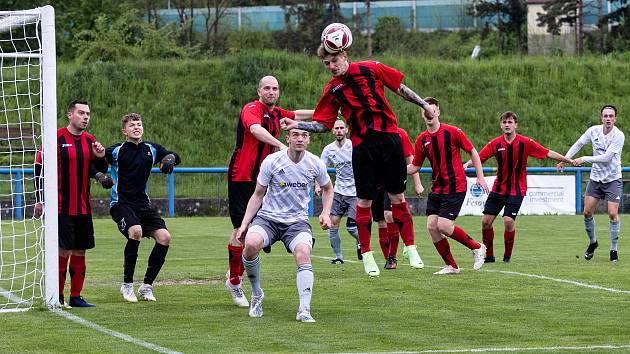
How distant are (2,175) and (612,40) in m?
37.2

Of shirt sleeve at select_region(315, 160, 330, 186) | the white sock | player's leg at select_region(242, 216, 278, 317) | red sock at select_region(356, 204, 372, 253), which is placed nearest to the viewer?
the white sock

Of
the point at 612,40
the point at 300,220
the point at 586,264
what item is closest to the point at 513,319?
the point at 300,220

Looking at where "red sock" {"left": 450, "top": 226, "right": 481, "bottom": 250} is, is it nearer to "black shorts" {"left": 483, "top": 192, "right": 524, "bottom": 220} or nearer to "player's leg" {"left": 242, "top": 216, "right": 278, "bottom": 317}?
"black shorts" {"left": 483, "top": 192, "right": 524, "bottom": 220}

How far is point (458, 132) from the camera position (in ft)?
45.7

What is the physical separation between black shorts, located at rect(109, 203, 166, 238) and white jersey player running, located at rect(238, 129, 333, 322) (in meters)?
1.74

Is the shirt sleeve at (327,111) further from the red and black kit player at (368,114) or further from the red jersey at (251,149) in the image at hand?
the red jersey at (251,149)

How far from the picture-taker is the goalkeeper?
38.6ft

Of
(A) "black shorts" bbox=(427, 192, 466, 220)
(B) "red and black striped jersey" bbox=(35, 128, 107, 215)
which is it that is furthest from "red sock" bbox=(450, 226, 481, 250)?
(B) "red and black striped jersey" bbox=(35, 128, 107, 215)

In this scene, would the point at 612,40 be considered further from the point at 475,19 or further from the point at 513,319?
the point at 513,319

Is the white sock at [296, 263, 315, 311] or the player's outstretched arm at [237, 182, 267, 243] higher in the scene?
the player's outstretched arm at [237, 182, 267, 243]

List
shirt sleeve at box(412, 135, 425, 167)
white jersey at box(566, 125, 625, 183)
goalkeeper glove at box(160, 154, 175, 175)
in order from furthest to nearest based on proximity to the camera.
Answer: white jersey at box(566, 125, 625, 183) < shirt sleeve at box(412, 135, 425, 167) < goalkeeper glove at box(160, 154, 175, 175)

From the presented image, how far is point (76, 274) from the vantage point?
37.8ft

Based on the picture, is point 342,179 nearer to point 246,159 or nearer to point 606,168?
point 606,168

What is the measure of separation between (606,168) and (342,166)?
12.8 feet
